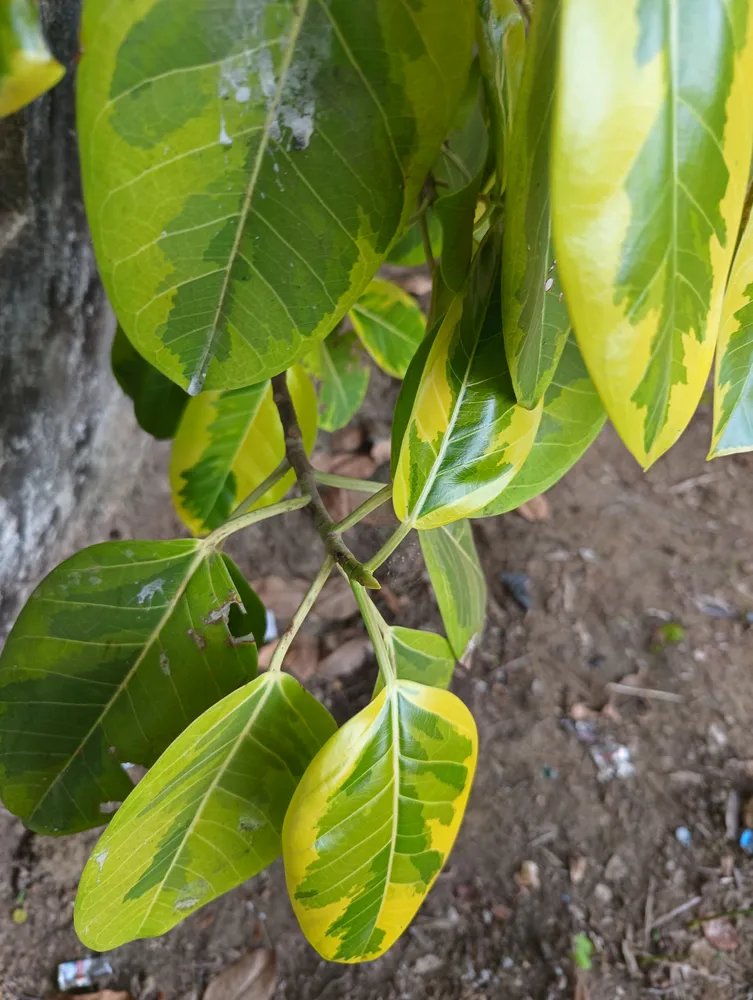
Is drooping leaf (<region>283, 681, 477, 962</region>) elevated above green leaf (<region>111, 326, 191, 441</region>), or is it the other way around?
green leaf (<region>111, 326, 191, 441</region>)

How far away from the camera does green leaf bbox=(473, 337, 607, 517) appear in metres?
0.55

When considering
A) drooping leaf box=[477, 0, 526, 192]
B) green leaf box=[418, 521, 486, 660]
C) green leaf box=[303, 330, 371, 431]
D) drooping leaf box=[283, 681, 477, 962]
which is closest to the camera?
drooping leaf box=[477, 0, 526, 192]

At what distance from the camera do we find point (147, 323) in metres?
0.36

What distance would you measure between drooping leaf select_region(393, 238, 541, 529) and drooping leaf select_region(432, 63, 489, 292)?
0.02 m

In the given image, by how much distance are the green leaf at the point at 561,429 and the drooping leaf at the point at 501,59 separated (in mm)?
205

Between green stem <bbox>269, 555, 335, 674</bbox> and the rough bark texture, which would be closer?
green stem <bbox>269, 555, 335, 674</bbox>

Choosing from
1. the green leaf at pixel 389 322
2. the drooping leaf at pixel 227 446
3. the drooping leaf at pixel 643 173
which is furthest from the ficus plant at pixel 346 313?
the green leaf at pixel 389 322

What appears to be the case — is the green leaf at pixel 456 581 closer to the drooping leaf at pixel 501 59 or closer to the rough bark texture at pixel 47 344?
the drooping leaf at pixel 501 59

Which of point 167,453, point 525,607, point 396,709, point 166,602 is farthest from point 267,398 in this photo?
point 525,607

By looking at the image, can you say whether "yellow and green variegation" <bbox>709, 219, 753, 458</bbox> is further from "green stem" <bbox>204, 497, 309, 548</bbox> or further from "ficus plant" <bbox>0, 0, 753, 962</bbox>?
"green stem" <bbox>204, 497, 309, 548</bbox>

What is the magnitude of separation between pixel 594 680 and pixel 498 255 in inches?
48.8

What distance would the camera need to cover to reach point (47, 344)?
847mm

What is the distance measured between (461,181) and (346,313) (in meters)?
0.19

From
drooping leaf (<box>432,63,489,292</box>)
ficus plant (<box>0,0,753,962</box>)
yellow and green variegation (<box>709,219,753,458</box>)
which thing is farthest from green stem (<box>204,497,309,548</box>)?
yellow and green variegation (<box>709,219,753,458</box>)
